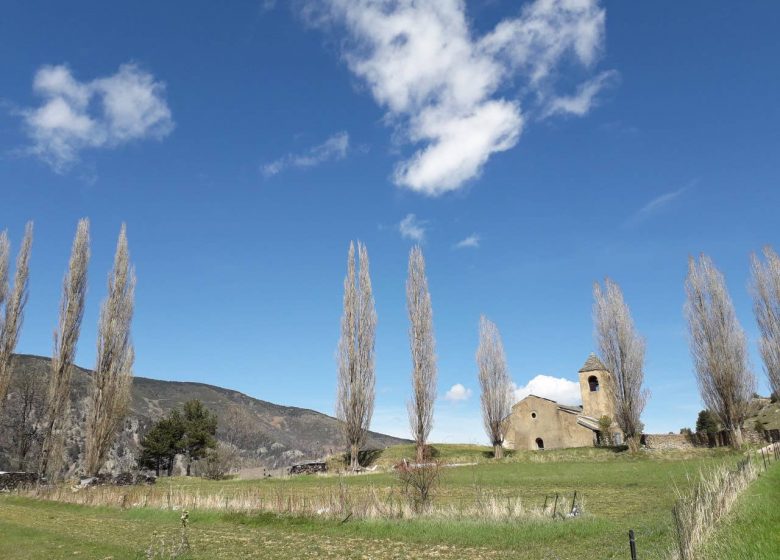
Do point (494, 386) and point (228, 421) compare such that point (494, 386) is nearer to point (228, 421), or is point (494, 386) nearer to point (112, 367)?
point (112, 367)

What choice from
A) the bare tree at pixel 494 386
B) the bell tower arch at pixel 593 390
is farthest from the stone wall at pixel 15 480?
the bell tower arch at pixel 593 390

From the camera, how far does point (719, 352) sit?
35.2 m

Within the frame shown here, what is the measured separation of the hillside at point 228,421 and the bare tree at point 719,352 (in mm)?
30488

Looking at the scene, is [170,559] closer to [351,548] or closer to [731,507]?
[351,548]

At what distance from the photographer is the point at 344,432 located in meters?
37.6

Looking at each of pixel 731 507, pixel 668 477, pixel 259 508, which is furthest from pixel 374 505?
pixel 668 477

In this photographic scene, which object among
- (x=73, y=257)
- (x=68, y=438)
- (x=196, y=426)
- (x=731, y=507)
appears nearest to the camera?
(x=731, y=507)

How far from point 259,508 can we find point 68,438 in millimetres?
50616

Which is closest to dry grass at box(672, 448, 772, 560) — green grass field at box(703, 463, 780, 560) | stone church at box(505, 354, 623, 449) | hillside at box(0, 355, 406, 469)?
green grass field at box(703, 463, 780, 560)

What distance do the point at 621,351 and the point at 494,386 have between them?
10748mm

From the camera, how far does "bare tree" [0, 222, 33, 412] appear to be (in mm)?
30016

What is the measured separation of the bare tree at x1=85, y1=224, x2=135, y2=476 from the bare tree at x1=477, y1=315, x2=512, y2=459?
90.2 feet

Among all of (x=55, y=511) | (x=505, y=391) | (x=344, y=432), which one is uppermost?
(x=505, y=391)

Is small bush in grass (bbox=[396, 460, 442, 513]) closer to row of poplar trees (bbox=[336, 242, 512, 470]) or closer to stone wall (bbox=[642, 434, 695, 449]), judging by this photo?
row of poplar trees (bbox=[336, 242, 512, 470])
